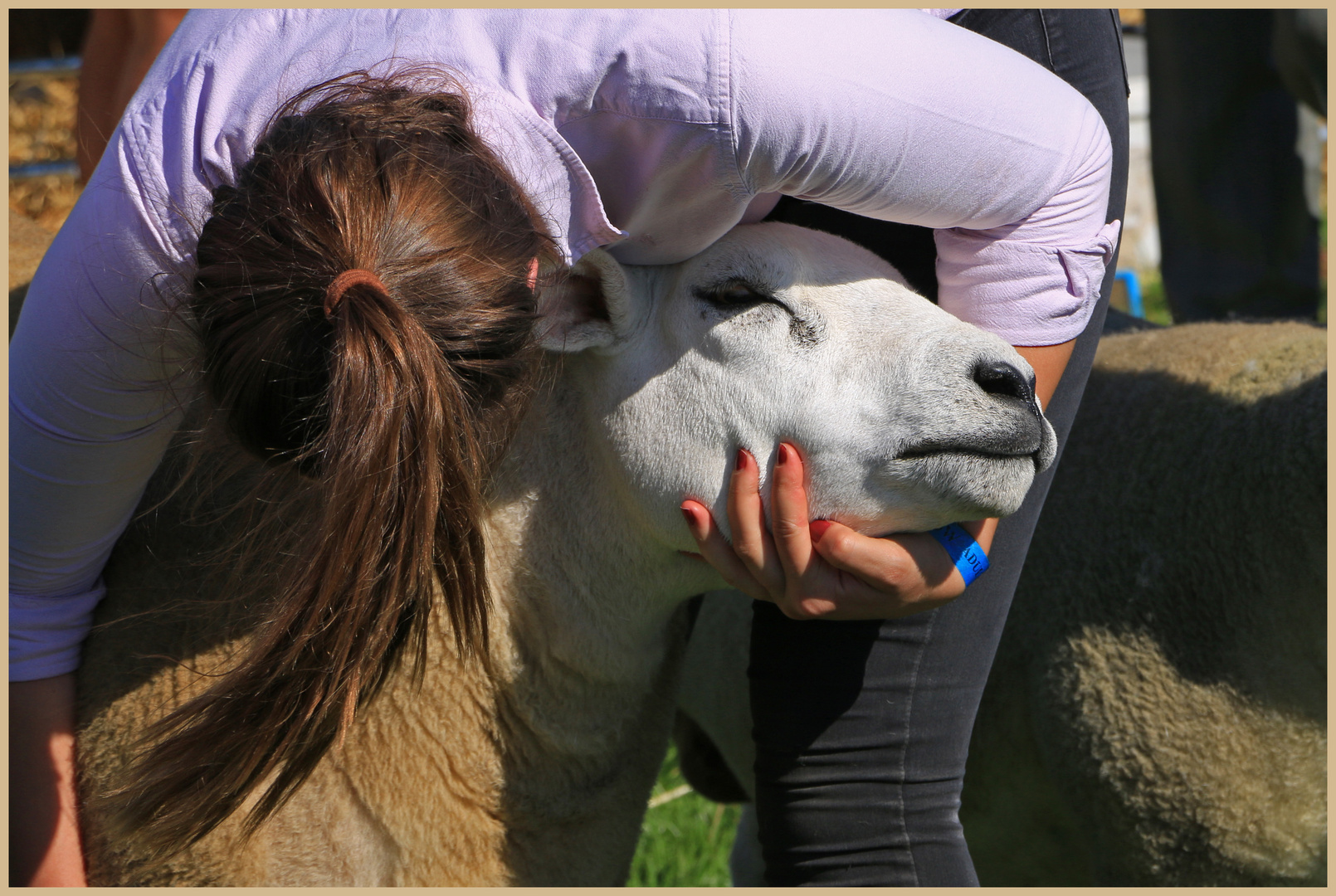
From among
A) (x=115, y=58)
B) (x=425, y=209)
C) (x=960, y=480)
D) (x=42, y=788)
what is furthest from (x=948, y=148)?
(x=115, y=58)

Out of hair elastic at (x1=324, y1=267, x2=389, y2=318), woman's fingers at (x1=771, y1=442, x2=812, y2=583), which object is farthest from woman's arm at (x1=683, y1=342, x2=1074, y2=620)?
hair elastic at (x1=324, y1=267, x2=389, y2=318)

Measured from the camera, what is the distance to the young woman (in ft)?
4.42

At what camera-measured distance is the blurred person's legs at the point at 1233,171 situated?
4.54m

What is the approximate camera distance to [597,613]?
183cm

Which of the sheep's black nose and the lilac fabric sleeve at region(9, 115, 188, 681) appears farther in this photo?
the sheep's black nose

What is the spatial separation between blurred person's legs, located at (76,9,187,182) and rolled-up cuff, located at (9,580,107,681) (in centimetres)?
135

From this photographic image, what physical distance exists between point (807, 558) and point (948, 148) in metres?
0.58

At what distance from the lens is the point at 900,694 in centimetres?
182

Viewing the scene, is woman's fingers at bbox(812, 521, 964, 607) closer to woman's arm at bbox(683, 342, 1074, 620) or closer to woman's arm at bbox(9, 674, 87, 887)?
woman's arm at bbox(683, 342, 1074, 620)

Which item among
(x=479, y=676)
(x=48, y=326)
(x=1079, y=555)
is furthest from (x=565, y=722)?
(x=1079, y=555)

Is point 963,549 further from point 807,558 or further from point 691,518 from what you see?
point 691,518

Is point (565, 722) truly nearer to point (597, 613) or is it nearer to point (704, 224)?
point (597, 613)

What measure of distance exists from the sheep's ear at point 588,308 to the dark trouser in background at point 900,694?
1.22ft

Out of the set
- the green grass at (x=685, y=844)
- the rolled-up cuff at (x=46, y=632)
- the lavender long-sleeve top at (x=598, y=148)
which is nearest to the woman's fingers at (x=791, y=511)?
the lavender long-sleeve top at (x=598, y=148)
